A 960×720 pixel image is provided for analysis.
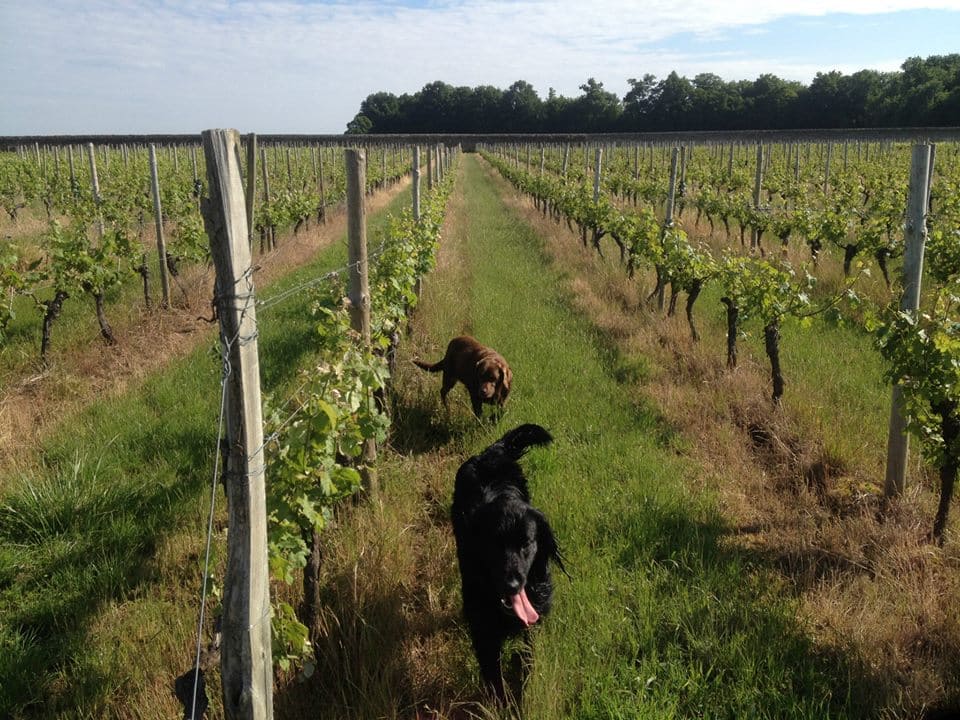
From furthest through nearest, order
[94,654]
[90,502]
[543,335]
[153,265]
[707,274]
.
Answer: [153,265] < [543,335] < [707,274] < [90,502] < [94,654]

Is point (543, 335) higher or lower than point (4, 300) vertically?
lower

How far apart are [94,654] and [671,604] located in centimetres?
275

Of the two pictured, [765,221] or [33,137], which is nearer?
[765,221]

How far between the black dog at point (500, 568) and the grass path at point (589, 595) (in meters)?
0.20

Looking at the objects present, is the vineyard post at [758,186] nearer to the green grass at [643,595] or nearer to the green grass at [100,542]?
the green grass at [643,595]

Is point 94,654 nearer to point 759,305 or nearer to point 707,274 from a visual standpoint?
Answer: point 759,305

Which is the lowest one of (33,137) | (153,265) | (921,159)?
(153,265)

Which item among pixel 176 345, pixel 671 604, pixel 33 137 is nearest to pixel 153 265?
pixel 176 345

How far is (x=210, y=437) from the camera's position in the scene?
5.58 metres

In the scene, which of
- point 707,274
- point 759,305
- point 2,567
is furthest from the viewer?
point 707,274

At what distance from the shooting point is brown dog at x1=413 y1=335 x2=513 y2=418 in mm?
5832

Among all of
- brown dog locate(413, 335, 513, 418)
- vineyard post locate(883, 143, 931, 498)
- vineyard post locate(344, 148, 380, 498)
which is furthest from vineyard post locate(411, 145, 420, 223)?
vineyard post locate(883, 143, 931, 498)

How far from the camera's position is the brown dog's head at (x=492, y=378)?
5.80 m

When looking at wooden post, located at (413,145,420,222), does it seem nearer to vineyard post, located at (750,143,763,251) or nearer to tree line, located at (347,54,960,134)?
vineyard post, located at (750,143,763,251)
